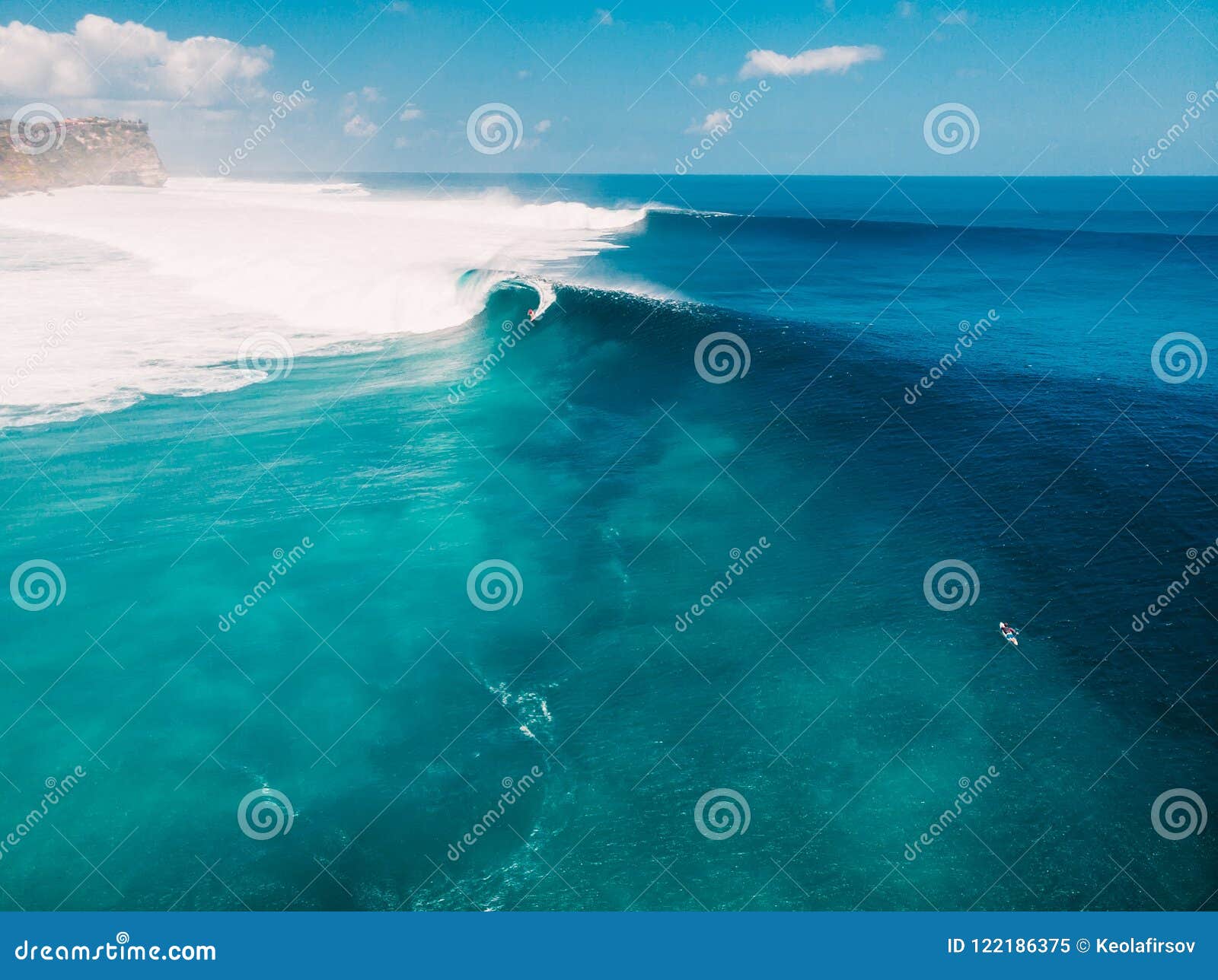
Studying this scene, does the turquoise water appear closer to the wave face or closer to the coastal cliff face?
the wave face

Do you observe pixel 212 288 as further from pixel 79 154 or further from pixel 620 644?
pixel 79 154

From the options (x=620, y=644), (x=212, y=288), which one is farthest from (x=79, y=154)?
(x=620, y=644)

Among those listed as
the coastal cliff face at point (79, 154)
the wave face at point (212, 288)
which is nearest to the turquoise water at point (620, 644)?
the wave face at point (212, 288)

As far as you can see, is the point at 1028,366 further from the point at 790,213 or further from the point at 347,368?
the point at 790,213

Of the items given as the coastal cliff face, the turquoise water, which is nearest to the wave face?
the turquoise water

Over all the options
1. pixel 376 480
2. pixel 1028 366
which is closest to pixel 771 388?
pixel 1028 366

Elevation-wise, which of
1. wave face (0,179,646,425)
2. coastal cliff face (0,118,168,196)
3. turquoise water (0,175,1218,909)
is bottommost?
turquoise water (0,175,1218,909)
